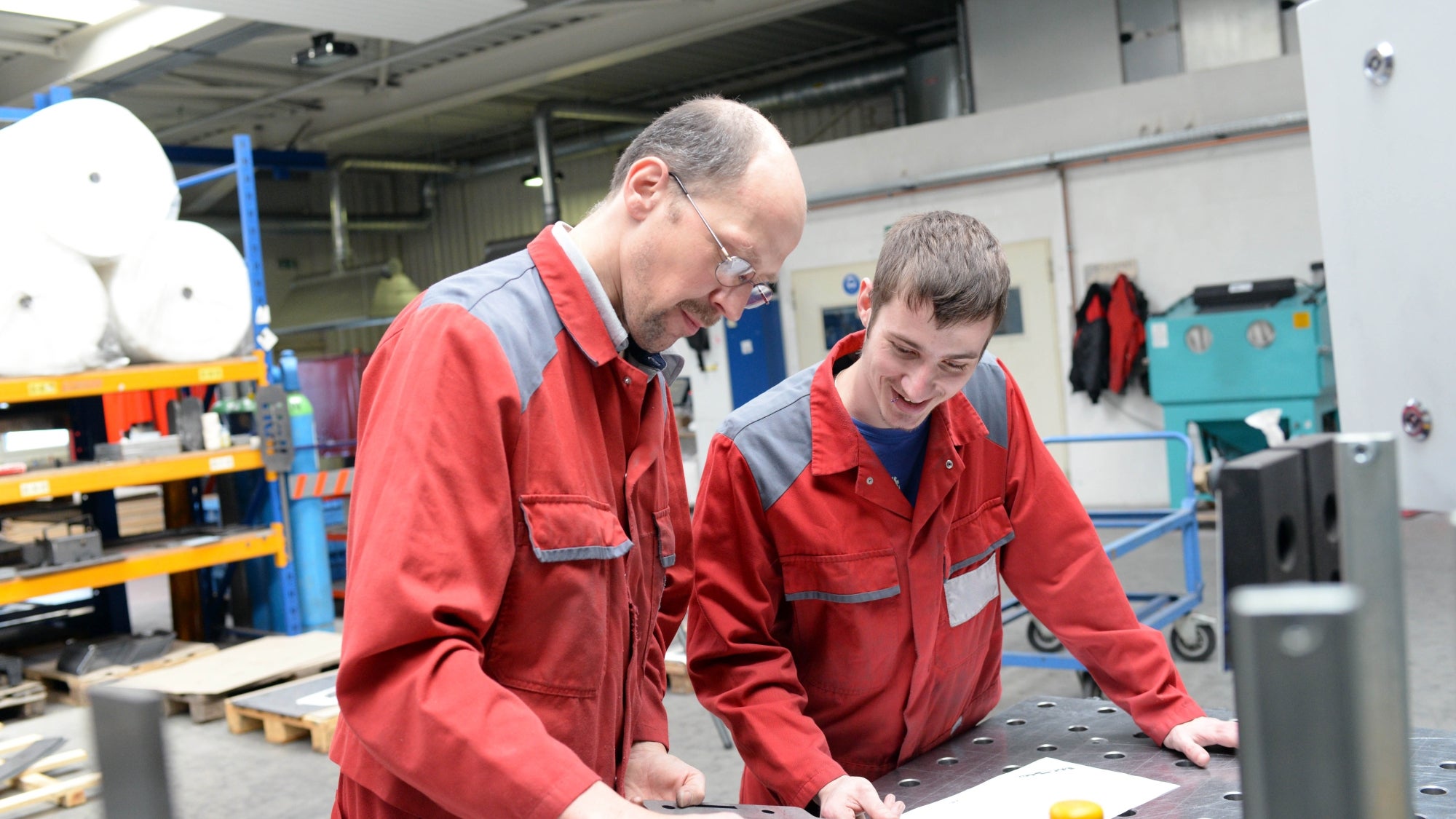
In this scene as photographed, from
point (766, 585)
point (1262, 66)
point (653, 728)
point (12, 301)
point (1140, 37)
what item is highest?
point (1140, 37)

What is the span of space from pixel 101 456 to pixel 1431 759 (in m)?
5.22

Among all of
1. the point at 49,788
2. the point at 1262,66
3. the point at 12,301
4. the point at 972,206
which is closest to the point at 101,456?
the point at 12,301

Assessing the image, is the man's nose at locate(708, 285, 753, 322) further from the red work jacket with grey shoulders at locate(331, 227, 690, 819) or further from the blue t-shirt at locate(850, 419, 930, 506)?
the blue t-shirt at locate(850, 419, 930, 506)

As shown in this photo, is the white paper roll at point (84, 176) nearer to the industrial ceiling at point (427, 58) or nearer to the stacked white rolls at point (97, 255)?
the stacked white rolls at point (97, 255)

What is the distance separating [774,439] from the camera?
163cm

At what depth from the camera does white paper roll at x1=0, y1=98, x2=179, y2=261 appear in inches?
177

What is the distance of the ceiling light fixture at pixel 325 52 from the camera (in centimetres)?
733

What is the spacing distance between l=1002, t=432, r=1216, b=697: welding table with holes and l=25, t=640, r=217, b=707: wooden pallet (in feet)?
12.3

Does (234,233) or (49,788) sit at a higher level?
(234,233)

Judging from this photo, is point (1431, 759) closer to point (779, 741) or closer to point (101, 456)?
point (779, 741)

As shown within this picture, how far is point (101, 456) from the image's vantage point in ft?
16.6

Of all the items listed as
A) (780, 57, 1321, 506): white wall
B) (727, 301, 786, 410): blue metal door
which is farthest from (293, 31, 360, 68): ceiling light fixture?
(780, 57, 1321, 506): white wall

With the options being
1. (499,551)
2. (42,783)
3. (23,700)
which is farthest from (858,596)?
(23,700)

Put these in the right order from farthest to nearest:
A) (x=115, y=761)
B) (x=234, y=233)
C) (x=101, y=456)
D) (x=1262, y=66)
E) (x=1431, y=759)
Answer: (x=234, y=233) < (x=1262, y=66) < (x=101, y=456) < (x=1431, y=759) < (x=115, y=761)
